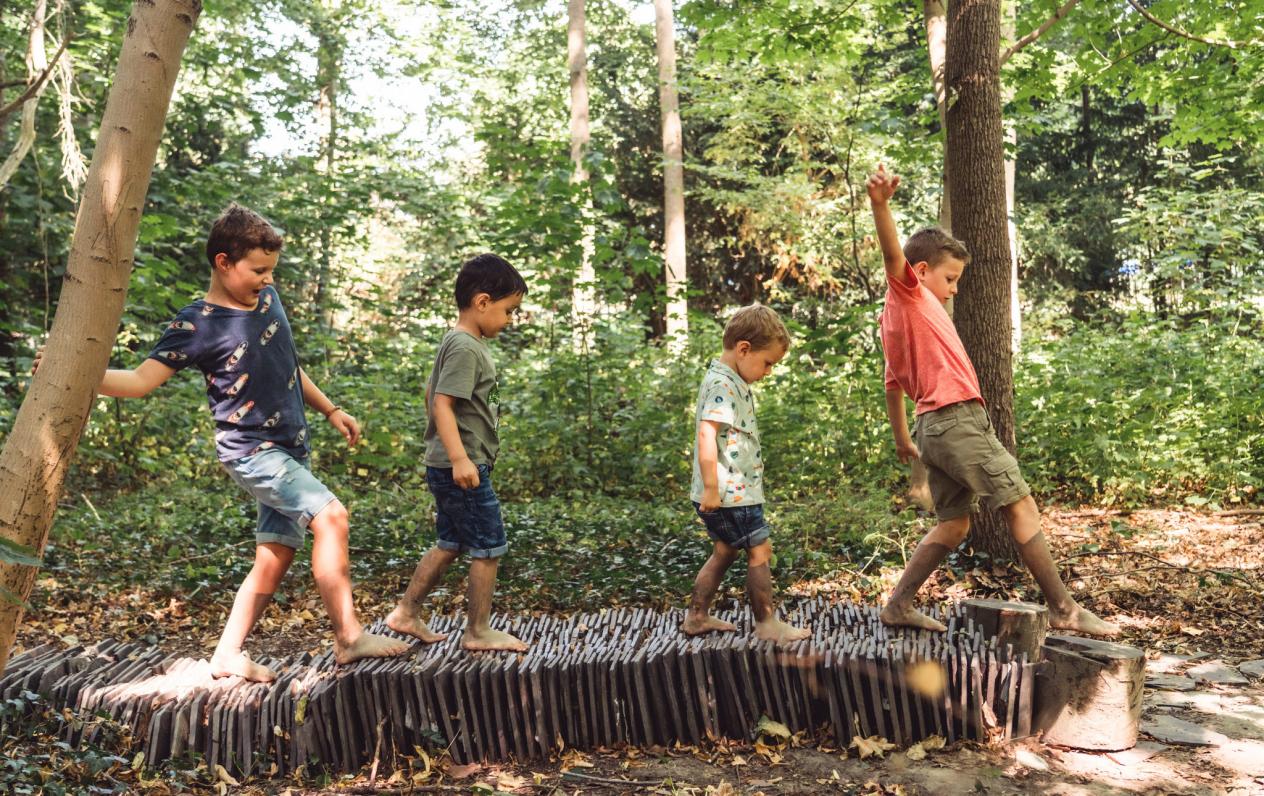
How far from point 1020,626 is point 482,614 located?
8.02ft

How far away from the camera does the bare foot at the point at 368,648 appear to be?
3840 millimetres

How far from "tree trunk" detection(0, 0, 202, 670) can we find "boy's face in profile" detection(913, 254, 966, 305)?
3.23 m

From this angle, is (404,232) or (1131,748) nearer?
(1131,748)

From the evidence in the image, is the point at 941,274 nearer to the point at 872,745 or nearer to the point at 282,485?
the point at 872,745

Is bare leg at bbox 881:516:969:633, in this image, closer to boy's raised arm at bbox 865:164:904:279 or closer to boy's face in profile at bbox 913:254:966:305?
boy's face in profile at bbox 913:254:966:305

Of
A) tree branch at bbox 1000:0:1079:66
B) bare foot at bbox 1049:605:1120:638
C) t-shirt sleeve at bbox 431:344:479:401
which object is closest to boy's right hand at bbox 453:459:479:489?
t-shirt sleeve at bbox 431:344:479:401

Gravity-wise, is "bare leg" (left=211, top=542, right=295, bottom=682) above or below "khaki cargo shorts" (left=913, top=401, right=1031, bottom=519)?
below

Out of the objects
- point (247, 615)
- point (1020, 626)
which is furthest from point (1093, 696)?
point (247, 615)

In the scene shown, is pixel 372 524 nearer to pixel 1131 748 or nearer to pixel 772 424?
pixel 772 424

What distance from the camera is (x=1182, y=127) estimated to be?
29.1ft

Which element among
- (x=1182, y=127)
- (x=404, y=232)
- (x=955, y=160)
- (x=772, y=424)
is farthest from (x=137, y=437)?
(x=404, y=232)

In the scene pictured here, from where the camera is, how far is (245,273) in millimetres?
3787

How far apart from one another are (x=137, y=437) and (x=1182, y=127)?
1153 cm

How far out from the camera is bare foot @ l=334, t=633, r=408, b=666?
3840 mm
